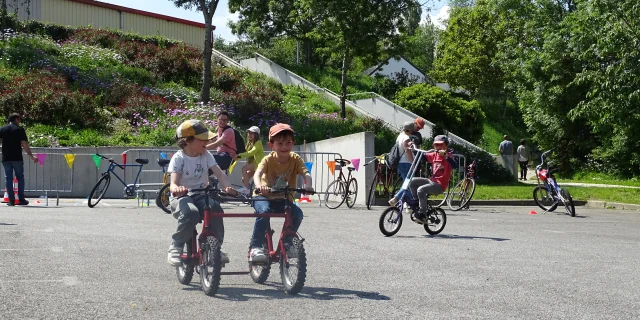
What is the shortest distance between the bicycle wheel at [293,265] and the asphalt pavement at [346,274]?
10cm

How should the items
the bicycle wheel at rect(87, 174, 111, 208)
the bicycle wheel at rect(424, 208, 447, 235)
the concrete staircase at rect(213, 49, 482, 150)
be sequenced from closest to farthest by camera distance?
the bicycle wheel at rect(424, 208, 447, 235) → the bicycle wheel at rect(87, 174, 111, 208) → the concrete staircase at rect(213, 49, 482, 150)

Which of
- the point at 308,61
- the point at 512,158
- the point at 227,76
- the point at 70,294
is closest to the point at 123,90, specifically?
the point at 227,76

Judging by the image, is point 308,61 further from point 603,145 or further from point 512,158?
point 512,158

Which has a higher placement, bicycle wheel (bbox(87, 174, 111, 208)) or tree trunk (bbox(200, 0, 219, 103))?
tree trunk (bbox(200, 0, 219, 103))

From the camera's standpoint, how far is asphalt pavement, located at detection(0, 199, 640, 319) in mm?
6375

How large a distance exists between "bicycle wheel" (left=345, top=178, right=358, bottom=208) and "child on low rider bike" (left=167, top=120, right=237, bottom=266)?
35.3 feet

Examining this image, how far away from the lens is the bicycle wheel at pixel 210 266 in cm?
677

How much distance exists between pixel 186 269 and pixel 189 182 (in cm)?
77

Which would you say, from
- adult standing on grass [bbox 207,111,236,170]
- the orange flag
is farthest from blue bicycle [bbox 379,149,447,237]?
the orange flag

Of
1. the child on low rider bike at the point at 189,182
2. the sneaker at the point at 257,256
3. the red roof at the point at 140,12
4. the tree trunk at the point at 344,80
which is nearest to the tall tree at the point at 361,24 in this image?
the tree trunk at the point at 344,80

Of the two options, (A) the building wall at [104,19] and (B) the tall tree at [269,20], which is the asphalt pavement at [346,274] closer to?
(A) the building wall at [104,19]

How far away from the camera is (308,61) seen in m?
59.2

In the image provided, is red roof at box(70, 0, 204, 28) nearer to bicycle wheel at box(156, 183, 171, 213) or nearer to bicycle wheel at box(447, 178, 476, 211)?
bicycle wheel at box(156, 183, 171, 213)

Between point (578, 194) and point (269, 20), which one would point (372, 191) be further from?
point (269, 20)
